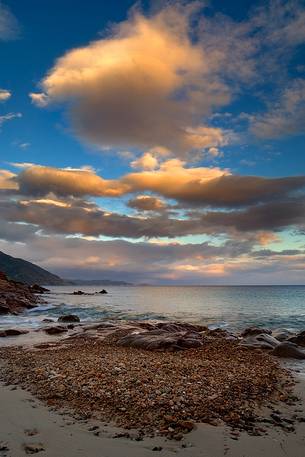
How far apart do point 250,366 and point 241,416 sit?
6035 millimetres

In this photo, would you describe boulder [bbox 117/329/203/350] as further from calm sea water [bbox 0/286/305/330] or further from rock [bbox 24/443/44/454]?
calm sea water [bbox 0/286/305/330]

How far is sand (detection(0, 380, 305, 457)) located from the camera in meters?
6.95

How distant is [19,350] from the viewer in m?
18.8

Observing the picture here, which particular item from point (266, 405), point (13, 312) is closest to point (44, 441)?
point (266, 405)

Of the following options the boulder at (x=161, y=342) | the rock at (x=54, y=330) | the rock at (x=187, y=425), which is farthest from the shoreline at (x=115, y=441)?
the rock at (x=54, y=330)

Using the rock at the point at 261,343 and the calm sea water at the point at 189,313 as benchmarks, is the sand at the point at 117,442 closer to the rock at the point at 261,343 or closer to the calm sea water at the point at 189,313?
the rock at the point at 261,343

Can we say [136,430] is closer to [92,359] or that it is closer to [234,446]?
[234,446]

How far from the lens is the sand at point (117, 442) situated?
22.8ft

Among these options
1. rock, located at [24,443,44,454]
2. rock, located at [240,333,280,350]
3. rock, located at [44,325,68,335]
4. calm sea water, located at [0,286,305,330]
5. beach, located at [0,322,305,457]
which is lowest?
calm sea water, located at [0,286,305,330]

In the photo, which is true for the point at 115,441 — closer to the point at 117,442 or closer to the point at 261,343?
the point at 117,442

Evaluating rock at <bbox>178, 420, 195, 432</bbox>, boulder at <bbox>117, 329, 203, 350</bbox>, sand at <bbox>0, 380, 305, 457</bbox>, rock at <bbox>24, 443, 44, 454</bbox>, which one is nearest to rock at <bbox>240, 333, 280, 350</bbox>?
boulder at <bbox>117, 329, 203, 350</bbox>

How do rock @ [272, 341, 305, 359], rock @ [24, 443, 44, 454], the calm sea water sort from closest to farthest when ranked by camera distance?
rock @ [24, 443, 44, 454], rock @ [272, 341, 305, 359], the calm sea water

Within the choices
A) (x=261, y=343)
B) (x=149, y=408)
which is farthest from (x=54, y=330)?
(x=149, y=408)

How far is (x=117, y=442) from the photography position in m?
7.32
